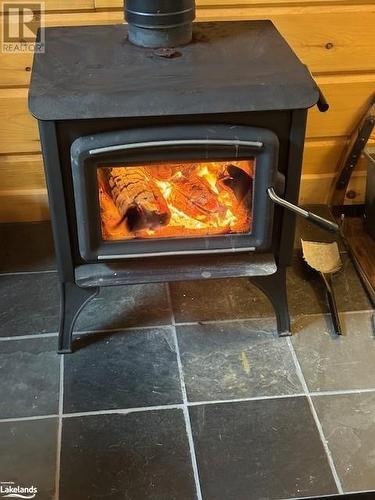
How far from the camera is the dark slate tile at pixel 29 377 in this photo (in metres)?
1.46

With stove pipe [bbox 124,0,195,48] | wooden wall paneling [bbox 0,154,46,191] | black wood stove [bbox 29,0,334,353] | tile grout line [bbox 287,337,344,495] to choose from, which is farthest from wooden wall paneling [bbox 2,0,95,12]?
tile grout line [bbox 287,337,344,495]

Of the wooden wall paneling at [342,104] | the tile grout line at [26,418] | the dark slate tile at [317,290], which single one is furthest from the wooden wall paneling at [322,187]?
the tile grout line at [26,418]

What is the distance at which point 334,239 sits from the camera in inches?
73.9

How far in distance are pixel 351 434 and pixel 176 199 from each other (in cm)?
63

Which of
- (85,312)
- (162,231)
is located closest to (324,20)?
(162,231)

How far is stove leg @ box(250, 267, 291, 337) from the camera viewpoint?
5.12 ft

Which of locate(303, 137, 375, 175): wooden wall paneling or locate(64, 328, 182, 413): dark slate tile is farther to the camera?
locate(303, 137, 375, 175): wooden wall paneling

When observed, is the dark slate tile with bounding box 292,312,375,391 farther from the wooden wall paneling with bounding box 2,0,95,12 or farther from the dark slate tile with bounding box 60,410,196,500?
the wooden wall paneling with bounding box 2,0,95,12

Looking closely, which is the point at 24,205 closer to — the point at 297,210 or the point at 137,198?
the point at 137,198

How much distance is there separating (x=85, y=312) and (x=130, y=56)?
26.3 inches

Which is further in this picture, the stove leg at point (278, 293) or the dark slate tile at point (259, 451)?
the stove leg at point (278, 293)

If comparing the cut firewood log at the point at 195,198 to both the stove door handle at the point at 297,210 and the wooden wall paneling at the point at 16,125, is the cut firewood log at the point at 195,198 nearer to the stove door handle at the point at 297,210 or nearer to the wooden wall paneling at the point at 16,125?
the stove door handle at the point at 297,210

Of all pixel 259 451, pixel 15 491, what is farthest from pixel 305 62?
pixel 15 491

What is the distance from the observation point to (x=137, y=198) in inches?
54.8
